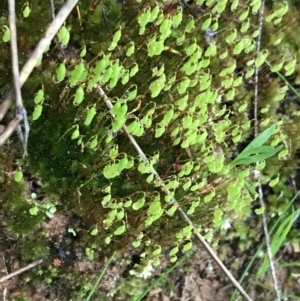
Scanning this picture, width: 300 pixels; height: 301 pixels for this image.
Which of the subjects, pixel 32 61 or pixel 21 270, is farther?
pixel 21 270

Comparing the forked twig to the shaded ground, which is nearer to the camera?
the forked twig

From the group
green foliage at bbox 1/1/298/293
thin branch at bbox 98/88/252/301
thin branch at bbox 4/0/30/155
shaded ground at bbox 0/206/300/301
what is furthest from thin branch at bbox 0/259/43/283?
thin branch at bbox 4/0/30/155

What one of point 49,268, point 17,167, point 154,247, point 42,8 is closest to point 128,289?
point 154,247

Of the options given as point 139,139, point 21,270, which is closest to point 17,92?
point 139,139

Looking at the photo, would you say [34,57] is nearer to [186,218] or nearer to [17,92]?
[17,92]

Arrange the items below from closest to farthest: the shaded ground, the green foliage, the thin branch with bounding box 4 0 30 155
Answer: the thin branch with bounding box 4 0 30 155 < the green foliage < the shaded ground

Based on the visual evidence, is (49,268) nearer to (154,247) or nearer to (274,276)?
(154,247)

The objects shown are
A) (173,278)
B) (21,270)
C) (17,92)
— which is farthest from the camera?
(173,278)

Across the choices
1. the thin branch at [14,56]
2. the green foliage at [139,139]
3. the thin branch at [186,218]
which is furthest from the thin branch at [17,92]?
the thin branch at [186,218]

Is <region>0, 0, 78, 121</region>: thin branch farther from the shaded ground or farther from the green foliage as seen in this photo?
the shaded ground

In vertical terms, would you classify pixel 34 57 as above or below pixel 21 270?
above

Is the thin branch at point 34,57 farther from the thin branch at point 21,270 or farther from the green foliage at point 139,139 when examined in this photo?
the thin branch at point 21,270
